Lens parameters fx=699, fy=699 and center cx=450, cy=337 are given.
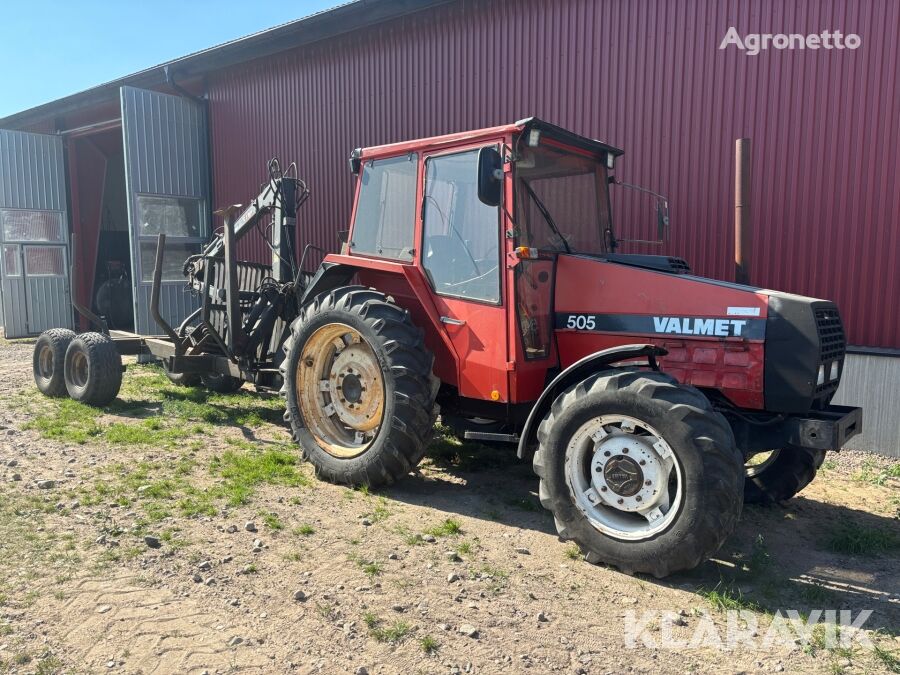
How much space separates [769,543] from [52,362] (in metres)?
7.73

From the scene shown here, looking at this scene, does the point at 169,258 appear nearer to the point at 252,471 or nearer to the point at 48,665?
the point at 252,471

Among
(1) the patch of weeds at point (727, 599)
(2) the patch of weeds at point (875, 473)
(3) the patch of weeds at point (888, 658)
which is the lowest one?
(2) the patch of weeds at point (875, 473)

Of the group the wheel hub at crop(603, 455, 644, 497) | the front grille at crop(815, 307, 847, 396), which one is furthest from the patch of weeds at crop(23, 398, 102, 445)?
the front grille at crop(815, 307, 847, 396)

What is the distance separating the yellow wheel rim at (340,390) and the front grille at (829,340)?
2914 millimetres

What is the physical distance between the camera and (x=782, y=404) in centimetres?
411

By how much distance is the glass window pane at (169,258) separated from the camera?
1180 centimetres

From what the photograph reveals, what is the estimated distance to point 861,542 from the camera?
4.43 meters

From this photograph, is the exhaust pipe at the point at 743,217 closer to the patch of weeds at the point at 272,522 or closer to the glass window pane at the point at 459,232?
the glass window pane at the point at 459,232

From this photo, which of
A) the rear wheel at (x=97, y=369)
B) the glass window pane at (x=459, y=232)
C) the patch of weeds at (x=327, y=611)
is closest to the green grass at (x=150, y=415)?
the rear wheel at (x=97, y=369)

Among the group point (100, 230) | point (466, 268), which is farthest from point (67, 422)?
point (100, 230)

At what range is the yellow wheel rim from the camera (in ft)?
17.5

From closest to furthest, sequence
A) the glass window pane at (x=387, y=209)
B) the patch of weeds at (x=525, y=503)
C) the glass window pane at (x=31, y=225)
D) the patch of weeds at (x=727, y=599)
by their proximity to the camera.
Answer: the patch of weeds at (x=727, y=599) → the patch of weeds at (x=525, y=503) → the glass window pane at (x=387, y=209) → the glass window pane at (x=31, y=225)

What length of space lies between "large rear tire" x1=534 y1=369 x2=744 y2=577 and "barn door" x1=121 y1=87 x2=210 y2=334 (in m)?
9.27

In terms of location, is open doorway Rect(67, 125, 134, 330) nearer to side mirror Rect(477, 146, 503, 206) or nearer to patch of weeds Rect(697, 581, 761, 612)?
side mirror Rect(477, 146, 503, 206)
